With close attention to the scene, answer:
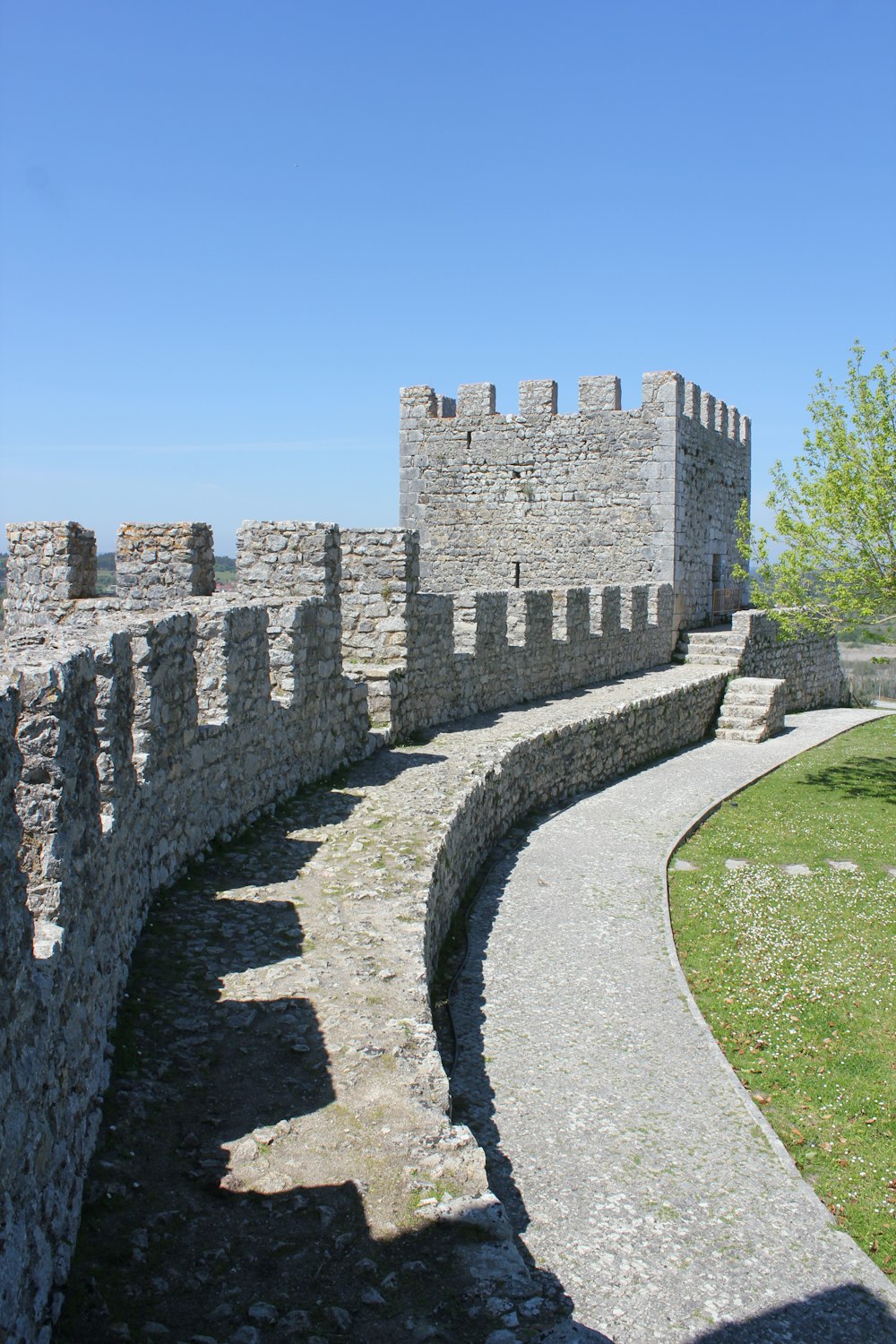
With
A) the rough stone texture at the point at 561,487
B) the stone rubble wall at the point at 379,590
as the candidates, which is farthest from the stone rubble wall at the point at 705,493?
the stone rubble wall at the point at 379,590

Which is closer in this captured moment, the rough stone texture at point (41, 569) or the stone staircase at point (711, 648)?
the rough stone texture at point (41, 569)

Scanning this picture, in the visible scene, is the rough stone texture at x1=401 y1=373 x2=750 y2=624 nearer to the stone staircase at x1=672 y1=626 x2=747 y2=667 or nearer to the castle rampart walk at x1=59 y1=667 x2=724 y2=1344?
the stone staircase at x1=672 y1=626 x2=747 y2=667

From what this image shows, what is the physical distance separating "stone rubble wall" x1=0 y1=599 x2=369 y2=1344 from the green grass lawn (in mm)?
3289

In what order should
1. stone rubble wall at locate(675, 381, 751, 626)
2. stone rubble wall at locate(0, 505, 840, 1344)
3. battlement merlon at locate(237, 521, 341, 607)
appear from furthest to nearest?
stone rubble wall at locate(675, 381, 751, 626) → battlement merlon at locate(237, 521, 341, 607) → stone rubble wall at locate(0, 505, 840, 1344)

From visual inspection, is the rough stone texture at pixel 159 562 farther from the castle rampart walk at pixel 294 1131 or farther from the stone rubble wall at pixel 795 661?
the stone rubble wall at pixel 795 661

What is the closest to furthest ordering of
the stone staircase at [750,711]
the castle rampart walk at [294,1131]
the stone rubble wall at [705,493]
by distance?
1. the castle rampart walk at [294,1131]
2. the stone staircase at [750,711]
3. the stone rubble wall at [705,493]

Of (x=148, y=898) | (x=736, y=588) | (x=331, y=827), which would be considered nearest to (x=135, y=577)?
(x=331, y=827)

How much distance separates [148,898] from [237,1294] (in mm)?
2736

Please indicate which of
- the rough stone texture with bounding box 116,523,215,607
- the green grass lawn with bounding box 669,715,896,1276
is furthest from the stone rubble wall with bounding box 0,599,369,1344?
the green grass lawn with bounding box 669,715,896,1276

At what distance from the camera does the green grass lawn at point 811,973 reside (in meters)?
5.04

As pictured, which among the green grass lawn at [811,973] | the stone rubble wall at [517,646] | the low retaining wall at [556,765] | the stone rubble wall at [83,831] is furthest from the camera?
the stone rubble wall at [517,646]

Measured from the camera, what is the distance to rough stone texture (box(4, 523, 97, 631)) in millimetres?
8312

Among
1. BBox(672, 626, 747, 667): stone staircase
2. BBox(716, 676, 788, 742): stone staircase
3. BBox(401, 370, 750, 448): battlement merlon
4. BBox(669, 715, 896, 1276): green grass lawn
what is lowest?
BBox(669, 715, 896, 1276): green grass lawn

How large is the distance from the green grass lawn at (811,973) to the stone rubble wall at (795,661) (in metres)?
6.43
